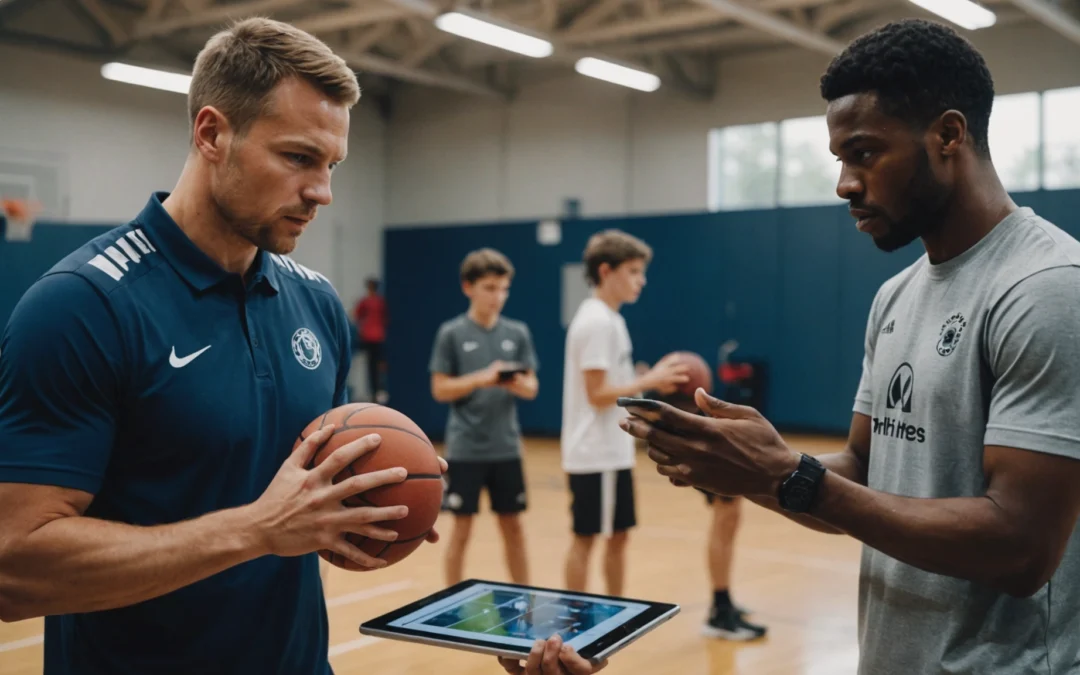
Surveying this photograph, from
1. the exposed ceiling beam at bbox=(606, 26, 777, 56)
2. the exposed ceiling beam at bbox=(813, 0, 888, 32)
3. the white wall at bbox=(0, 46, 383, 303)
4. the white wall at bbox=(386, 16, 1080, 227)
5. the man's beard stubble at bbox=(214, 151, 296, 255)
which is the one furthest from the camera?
the exposed ceiling beam at bbox=(606, 26, 777, 56)

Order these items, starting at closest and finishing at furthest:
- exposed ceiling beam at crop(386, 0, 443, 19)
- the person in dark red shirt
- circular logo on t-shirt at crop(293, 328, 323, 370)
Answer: circular logo on t-shirt at crop(293, 328, 323, 370) < exposed ceiling beam at crop(386, 0, 443, 19) < the person in dark red shirt

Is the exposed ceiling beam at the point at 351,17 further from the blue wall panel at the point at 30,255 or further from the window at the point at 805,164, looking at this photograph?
the window at the point at 805,164

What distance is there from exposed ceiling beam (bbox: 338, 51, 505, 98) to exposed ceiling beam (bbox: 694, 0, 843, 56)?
4.80 meters

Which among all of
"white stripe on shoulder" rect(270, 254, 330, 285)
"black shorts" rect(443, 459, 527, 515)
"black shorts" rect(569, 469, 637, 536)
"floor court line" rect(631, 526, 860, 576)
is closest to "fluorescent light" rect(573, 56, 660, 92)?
"floor court line" rect(631, 526, 860, 576)

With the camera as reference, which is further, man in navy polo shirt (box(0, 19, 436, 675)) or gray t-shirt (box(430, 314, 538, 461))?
gray t-shirt (box(430, 314, 538, 461))

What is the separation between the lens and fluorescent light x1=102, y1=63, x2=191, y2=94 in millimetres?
12102

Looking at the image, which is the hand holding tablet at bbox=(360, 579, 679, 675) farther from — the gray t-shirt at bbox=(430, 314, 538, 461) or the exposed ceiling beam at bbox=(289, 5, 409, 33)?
the exposed ceiling beam at bbox=(289, 5, 409, 33)

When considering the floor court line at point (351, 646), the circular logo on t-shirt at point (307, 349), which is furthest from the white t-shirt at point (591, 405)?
the circular logo on t-shirt at point (307, 349)

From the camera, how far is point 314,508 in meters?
1.64

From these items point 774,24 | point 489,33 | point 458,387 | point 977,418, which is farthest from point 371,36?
point 977,418

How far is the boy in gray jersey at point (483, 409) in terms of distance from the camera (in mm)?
5461

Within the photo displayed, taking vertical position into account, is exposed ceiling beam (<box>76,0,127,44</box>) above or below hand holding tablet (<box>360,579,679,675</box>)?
above

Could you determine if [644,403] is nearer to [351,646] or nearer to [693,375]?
[693,375]

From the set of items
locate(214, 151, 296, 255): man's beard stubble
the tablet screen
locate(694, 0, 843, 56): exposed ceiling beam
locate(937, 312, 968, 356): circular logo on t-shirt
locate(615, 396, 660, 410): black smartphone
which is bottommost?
the tablet screen
